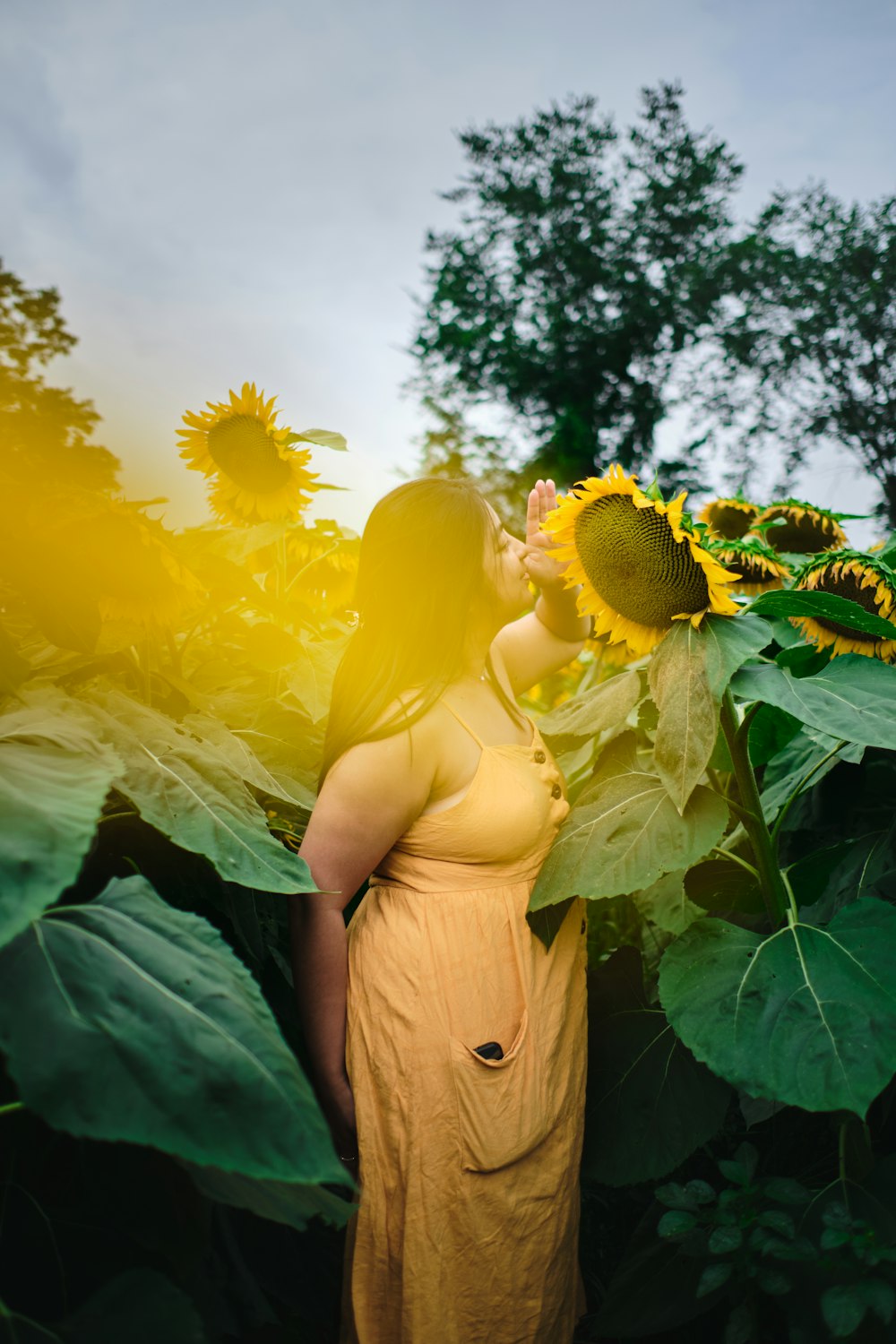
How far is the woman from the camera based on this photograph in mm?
1327

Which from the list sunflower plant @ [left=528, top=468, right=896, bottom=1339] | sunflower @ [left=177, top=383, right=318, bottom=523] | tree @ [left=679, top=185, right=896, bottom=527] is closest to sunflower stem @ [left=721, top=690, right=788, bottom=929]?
sunflower plant @ [left=528, top=468, right=896, bottom=1339]

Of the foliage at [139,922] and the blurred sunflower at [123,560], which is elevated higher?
the blurred sunflower at [123,560]

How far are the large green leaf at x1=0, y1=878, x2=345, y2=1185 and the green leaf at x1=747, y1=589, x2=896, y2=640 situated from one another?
0.85 metres

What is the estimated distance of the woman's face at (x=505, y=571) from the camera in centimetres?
159

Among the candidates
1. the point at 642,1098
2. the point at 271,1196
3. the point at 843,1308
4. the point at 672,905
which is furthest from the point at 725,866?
the point at 271,1196

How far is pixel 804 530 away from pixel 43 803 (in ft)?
5.54

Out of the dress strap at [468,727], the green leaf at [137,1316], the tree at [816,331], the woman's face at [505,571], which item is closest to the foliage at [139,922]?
the green leaf at [137,1316]

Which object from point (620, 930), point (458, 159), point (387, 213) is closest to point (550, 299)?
point (458, 159)

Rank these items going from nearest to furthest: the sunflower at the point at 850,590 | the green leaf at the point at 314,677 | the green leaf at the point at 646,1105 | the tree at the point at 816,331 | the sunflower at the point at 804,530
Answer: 1. the sunflower at the point at 850,590
2. the green leaf at the point at 646,1105
3. the green leaf at the point at 314,677
4. the sunflower at the point at 804,530
5. the tree at the point at 816,331

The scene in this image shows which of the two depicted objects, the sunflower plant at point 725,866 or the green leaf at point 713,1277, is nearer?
the sunflower plant at point 725,866

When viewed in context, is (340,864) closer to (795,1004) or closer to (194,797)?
(194,797)

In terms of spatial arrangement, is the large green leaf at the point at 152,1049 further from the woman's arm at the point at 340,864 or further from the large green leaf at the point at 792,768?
the large green leaf at the point at 792,768

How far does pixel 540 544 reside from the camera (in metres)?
1.58

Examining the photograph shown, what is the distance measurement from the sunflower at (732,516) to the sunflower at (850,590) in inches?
28.7
